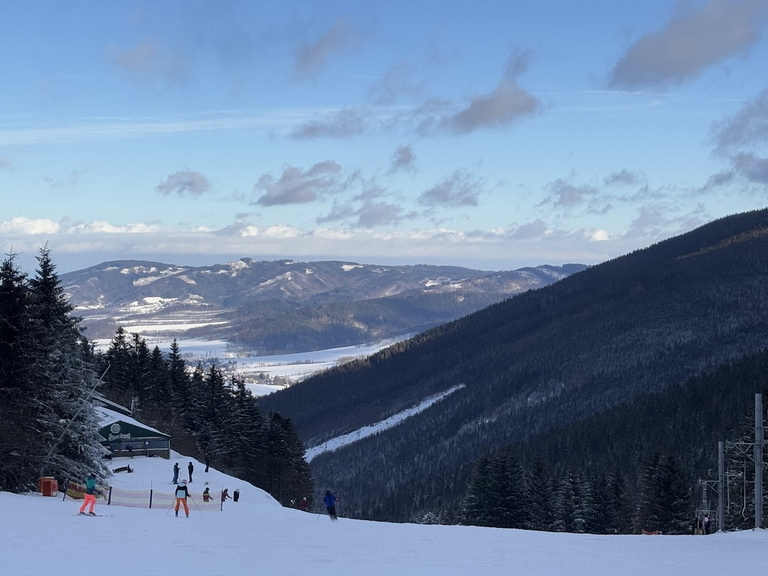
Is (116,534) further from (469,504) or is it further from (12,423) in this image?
(469,504)

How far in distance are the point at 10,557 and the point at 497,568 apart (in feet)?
42.9

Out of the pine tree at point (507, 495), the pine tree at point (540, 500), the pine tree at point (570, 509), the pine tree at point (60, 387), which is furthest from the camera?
the pine tree at point (570, 509)

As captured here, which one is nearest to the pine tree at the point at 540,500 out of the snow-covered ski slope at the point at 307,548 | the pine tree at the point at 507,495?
the pine tree at the point at 507,495

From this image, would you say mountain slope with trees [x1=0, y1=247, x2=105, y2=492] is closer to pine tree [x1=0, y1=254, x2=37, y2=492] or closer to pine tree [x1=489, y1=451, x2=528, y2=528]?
pine tree [x1=0, y1=254, x2=37, y2=492]

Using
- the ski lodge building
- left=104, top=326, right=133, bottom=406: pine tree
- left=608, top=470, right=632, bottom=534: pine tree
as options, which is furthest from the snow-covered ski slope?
left=104, top=326, right=133, bottom=406: pine tree

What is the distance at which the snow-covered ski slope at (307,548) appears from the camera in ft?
74.9

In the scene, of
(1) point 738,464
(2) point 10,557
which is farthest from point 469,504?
(2) point 10,557

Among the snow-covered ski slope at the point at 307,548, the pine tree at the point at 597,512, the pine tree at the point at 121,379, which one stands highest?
the pine tree at the point at 121,379

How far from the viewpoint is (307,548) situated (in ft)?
91.4

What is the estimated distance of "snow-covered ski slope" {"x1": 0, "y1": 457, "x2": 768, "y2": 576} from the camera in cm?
2283

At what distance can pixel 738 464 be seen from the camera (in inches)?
2235

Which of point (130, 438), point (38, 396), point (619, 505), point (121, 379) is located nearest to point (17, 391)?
point (38, 396)

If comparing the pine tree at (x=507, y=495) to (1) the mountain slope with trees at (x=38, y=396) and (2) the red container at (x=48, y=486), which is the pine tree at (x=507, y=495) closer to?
(1) the mountain slope with trees at (x=38, y=396)

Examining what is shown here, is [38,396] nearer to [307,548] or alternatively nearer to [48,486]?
[48,486]
